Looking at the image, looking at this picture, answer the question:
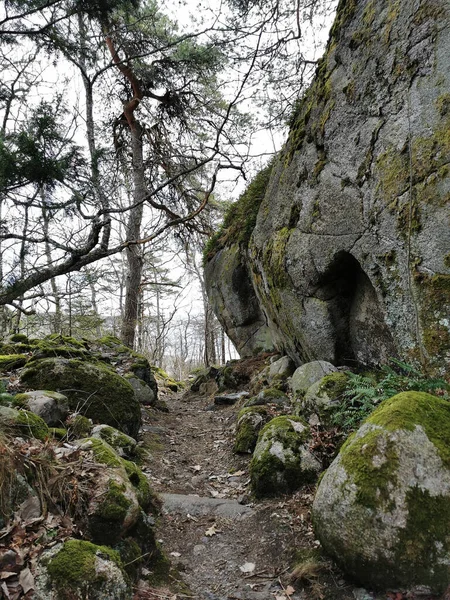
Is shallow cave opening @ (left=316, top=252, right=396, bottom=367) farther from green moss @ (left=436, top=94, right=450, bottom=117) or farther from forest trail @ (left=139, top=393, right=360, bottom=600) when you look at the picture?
forest trail @ (left=139, top=393, right=360, bottom=600)

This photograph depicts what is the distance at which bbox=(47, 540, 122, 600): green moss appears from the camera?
2186 millimetres

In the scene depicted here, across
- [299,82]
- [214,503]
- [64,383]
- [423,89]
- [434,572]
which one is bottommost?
[214,503]

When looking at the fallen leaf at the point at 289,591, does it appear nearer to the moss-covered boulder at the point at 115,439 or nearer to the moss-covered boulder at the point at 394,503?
the moss-covered boulder at the point at 394,503

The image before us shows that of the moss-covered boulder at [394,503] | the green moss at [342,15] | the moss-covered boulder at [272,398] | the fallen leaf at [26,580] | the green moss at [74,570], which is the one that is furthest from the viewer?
the green moss at [342,15]

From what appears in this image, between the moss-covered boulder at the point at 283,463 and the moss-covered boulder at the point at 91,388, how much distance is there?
235cm

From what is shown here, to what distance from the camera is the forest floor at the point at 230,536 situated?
2803 millimetres

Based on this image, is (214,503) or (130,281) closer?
(214,503)

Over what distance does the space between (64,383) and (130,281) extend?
7.63 m

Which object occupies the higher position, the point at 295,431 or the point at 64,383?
the point at 64,383

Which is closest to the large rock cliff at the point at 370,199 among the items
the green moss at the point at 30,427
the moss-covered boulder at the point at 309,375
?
the moss-covered boulder at the point at 309,375

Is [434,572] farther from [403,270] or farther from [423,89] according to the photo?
[423,89]

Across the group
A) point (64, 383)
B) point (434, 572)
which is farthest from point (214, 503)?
point (64, 383)

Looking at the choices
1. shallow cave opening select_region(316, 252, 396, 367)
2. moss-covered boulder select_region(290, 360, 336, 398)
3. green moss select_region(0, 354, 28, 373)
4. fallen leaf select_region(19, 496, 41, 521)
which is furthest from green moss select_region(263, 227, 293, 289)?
fallen leaf select_region(19, 496, 41, 521)

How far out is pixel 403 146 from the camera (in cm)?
486
